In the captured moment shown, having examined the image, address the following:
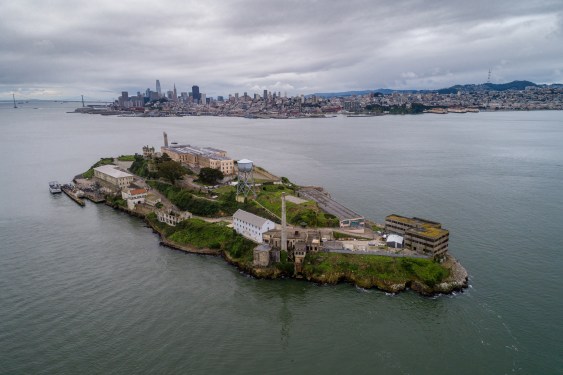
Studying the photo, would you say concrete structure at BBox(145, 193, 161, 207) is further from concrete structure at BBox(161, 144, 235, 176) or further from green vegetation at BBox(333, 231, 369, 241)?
green vegetation at BBox(333, 231, 369, 241)

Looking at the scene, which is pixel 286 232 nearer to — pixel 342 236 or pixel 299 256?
pixel 299 256

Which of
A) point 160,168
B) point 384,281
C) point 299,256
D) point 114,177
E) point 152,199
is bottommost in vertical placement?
point 384,281

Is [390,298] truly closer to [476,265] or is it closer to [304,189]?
→ [476,265]

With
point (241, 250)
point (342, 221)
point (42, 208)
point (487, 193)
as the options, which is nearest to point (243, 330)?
point (241, 250)

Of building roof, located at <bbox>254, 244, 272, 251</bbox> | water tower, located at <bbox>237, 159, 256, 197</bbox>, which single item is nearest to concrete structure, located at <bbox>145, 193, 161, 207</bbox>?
water tower, located at <bbox>237, 159, 256, 197</bbox>

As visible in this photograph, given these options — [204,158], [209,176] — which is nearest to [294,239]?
[209,176]
